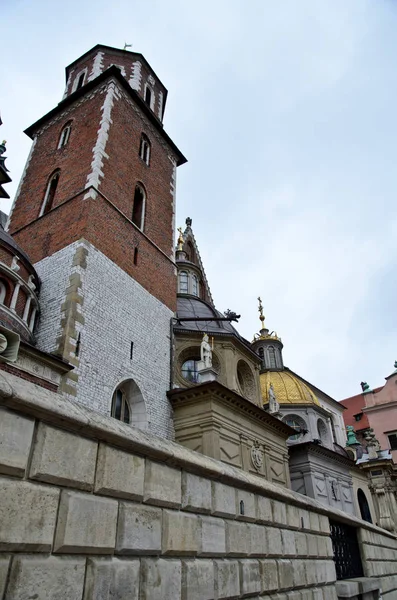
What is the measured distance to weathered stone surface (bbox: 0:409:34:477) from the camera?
2.60 m

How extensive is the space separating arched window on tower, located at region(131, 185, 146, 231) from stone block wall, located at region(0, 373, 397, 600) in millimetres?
14360

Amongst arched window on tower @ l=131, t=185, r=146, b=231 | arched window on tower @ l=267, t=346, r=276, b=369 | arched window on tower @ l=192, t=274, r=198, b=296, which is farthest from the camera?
arched window on tower @ l=267, t=346, r=276, b=369

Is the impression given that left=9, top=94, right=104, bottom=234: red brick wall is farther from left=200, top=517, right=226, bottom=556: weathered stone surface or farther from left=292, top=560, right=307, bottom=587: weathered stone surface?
left=200, top=517, right=226, bottom=556: weathered stone surface

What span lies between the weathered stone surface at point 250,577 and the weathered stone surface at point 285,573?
2.00 feet

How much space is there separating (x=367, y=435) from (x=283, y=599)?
1138 inches

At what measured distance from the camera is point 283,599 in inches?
202

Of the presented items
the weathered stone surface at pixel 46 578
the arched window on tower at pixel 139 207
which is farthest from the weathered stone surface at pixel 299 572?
the arched window on tower at pixel 139 207

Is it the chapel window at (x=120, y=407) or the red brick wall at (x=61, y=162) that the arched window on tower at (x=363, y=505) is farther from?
the red brick wall at (x=61, y=162)

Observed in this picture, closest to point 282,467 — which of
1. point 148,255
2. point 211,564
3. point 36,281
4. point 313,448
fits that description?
point 313,448

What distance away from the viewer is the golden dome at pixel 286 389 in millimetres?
30156

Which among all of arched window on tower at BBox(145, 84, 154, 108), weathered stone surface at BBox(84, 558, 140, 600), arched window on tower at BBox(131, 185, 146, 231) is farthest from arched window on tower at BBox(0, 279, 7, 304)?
arched window on tower at BBox(145, 84, 154, 108)

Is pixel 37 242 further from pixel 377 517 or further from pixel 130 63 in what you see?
pixel 377 517

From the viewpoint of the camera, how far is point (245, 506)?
4.95 m

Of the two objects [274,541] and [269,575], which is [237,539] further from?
[274,541]
